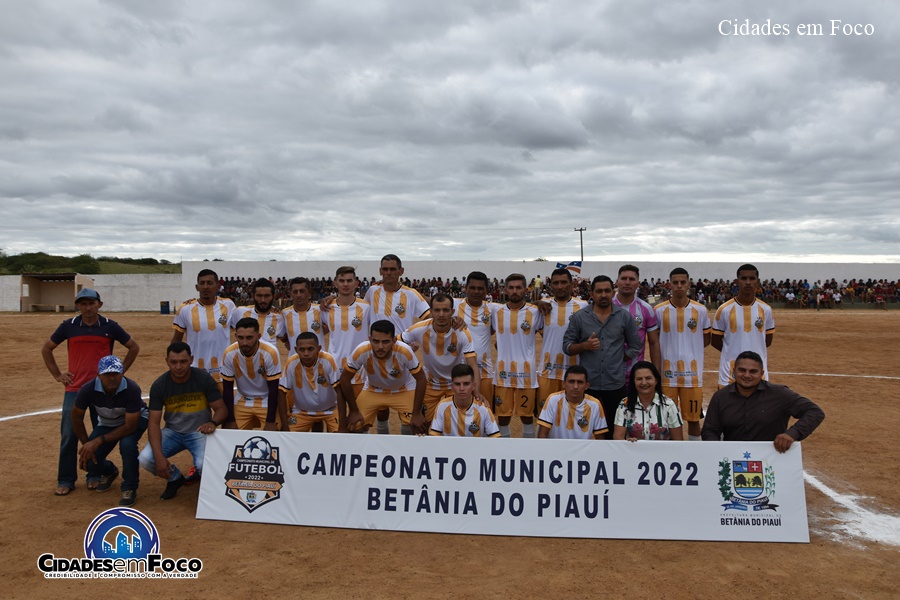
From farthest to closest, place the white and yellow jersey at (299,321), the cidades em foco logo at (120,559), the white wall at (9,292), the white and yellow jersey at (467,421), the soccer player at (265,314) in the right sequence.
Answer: the white wall at (9,292)
the white and yellow jersey at (299,321)
the soccer player at (265,314)
the white and yellow jersey at (467,421)
the cidades em foco logo at (120,559)

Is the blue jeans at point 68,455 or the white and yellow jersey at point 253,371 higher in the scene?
the white and yellow jersey at point 253,371

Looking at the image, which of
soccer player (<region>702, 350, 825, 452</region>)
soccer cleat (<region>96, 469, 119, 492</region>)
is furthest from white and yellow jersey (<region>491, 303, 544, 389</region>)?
soccer cleat (<region>96, 469, 119, 492</region>)

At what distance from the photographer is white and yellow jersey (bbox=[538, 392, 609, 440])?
6.25m

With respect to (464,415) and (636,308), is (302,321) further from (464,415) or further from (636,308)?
(636,308)

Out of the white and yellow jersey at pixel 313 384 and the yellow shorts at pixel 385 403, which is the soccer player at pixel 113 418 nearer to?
the white and yellow jersey at pixel 313 384

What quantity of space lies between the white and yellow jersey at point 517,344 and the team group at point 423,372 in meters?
0.02

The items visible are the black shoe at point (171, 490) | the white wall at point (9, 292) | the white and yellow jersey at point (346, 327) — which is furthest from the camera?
the white wall at point (9, 292)

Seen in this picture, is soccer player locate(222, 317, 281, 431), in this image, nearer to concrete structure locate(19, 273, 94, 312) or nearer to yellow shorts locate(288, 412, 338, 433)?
yellow shorts locate(288, 412, 338, 433)

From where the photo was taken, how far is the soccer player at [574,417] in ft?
20.4

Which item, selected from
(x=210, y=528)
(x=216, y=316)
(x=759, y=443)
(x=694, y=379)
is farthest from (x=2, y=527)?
(x=694, y=379)

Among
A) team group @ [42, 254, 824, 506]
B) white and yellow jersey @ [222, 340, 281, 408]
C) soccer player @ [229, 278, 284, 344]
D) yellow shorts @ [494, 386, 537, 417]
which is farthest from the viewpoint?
soccer player @ [229, 278, 284, 344]

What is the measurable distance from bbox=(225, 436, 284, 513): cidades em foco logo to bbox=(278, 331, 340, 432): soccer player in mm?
1318

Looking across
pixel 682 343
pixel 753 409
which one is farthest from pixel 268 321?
pixel 753 409

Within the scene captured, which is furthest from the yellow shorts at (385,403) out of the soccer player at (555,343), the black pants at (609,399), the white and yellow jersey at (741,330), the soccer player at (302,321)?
the white and yellow jersey at (741,330)
